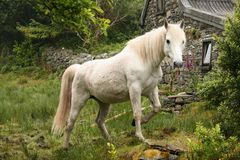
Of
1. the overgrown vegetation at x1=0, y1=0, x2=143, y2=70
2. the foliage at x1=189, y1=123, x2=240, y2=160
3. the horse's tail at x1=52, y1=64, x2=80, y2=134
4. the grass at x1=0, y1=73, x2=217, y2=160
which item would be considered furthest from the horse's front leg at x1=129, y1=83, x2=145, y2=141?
the overgrown vegetation at x1=0, y1=0, x2=143, y2=70

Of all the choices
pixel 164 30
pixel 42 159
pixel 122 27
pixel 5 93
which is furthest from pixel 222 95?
pixel 122 27

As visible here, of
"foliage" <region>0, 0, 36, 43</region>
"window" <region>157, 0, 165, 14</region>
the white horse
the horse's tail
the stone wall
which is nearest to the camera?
the white horse

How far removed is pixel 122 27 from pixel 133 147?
2514 cm

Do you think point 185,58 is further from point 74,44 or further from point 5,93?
point 74,44

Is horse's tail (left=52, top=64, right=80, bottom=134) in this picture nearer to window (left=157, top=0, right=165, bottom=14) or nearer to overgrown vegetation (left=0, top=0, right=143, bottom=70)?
window (left=157, top=0, right=165, bottom=14)

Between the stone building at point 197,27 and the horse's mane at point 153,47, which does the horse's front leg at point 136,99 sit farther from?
the stone building at point 197,27

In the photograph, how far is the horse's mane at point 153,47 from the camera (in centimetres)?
803

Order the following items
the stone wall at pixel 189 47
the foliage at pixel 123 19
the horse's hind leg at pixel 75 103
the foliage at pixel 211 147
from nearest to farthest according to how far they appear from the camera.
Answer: the foliage at pixel 211 147 < the horse's hind leg at pixel 75 103 < the stone wall at pixel 189 47 < the foliage at pixel 123 19

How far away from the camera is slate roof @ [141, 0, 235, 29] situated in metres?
16.4

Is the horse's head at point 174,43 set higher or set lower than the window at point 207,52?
higher

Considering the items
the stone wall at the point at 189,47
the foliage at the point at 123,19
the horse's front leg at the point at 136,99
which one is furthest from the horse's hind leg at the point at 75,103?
the foliage at the point at 123,19

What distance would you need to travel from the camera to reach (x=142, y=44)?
27.0ft

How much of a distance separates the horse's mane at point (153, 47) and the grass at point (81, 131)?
57.9 inches

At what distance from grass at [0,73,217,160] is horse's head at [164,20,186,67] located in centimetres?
154
